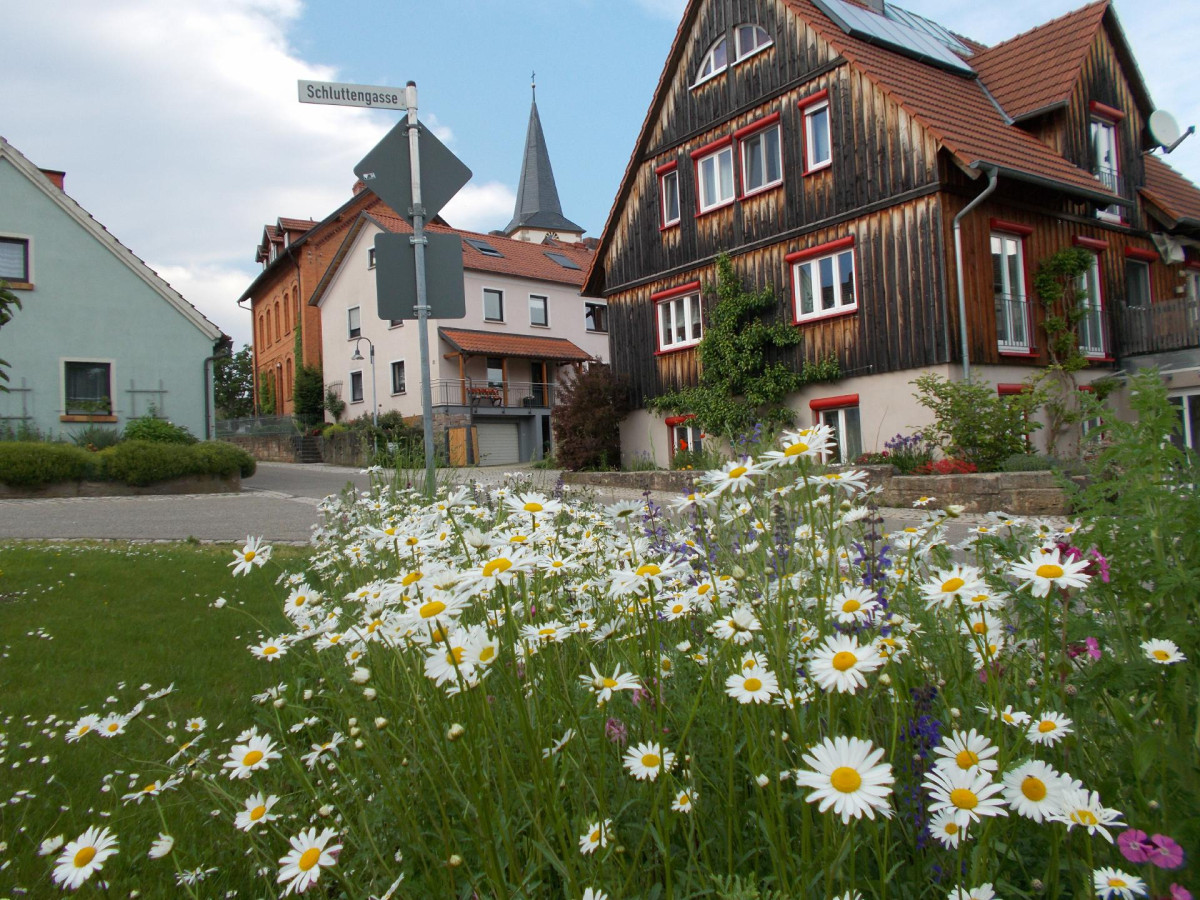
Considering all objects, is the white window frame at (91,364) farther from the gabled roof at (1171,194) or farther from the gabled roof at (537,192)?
the gabled roof at (537,192)

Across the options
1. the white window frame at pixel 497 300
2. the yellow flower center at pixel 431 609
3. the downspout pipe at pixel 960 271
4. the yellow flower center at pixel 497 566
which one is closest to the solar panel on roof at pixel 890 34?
the downspout pipe at pixel 960 271

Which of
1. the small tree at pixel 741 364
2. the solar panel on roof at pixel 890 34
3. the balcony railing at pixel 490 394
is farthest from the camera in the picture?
the balcony railing at pixel 490 394

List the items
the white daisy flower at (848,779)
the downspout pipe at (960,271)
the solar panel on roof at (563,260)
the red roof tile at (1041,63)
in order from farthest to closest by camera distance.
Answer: the solar panel on roof at (563,260)
the red roof tile at (1041,63)
the downspout pipe at (960,271)
the white daisy flower at (848,779)

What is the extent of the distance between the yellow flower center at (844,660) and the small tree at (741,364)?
1451 centimetres

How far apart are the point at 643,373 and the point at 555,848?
17.9 m

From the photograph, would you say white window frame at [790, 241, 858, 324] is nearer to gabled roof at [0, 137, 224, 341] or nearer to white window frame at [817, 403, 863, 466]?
white window frame at [817, 403, 863, 466]

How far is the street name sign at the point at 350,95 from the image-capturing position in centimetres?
528

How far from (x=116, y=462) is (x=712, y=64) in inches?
623

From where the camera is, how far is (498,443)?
31.8 m

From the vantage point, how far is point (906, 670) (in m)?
1.88

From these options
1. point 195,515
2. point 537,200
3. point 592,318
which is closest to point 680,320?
point 195,515

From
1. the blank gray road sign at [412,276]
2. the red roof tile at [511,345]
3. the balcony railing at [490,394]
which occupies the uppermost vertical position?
the red roof tile at [511,345]

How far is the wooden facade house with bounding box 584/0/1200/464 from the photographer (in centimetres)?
1402

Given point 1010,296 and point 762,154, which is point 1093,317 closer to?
point 1010,296
